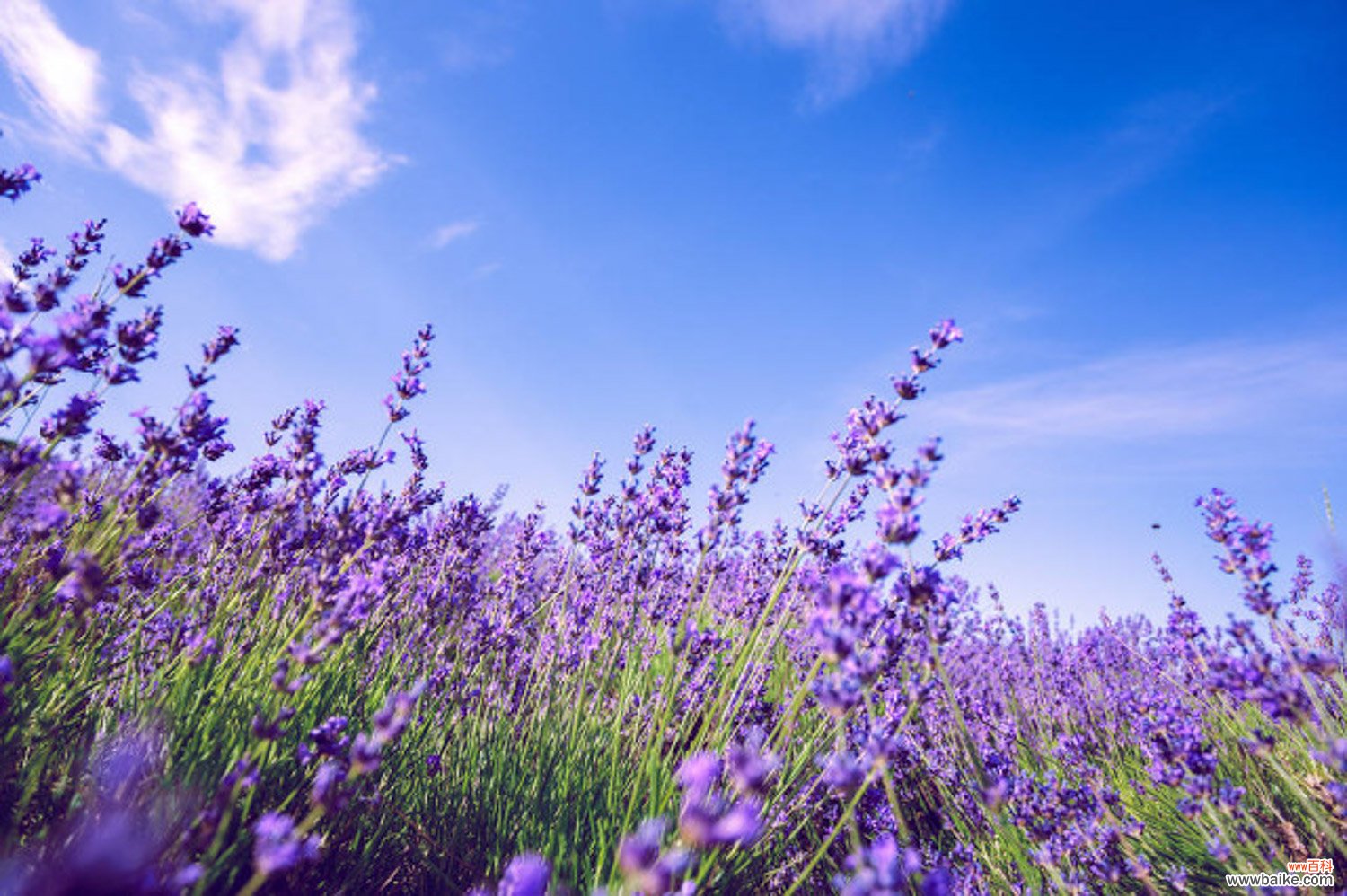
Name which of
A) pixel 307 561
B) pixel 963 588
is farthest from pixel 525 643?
pixel 963 588

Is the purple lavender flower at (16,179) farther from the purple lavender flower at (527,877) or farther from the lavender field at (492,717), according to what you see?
A: the purple lavender flower at (527,877)

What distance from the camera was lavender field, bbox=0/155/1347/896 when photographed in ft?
5.16

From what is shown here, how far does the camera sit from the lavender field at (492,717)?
5.16 ft

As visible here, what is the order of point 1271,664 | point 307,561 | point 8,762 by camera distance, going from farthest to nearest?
point 307,561 < point 1271,664 < point 8,762

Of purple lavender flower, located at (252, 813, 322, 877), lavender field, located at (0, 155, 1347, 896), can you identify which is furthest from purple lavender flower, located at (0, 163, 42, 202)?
purple lavender flower, located at (252, 813, 322, 877)

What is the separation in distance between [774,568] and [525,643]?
198 cm

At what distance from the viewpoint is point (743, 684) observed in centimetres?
277

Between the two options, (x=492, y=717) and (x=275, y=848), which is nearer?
(x=275, y=848)

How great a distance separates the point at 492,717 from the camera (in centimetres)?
326

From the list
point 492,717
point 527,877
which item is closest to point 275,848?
point 527,877

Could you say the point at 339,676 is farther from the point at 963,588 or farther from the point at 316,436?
Result: the point at 963,588

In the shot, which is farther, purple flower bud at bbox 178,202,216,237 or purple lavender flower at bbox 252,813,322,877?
purple flower bud at bbox 178,202,216,237

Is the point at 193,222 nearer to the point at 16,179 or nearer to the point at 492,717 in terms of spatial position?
the point at 16,179

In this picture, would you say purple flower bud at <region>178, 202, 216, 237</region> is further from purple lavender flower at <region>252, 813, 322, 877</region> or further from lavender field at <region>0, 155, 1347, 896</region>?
purple lavender flower at <region>252, 813, 322, 877</region>
